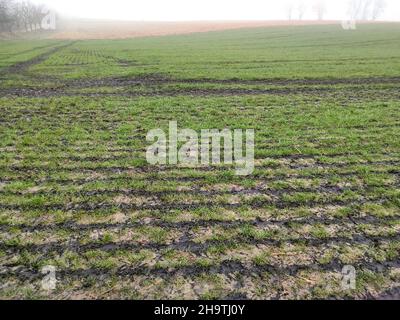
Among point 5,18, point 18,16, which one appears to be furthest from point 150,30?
point 5,18

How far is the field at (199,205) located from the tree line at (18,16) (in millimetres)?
70065

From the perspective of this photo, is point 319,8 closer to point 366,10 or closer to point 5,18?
point 366,10

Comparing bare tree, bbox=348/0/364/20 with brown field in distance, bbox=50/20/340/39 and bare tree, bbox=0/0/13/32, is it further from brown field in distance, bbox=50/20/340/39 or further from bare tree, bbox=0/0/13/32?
bare tree, bbox=0/0/13/32

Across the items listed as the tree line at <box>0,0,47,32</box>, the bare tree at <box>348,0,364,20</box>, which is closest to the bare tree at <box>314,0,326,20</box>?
the bare tree at <box>348,0,364,20</box>

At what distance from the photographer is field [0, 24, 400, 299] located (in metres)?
4.81

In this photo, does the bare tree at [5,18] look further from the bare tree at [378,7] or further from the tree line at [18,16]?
the bare tree at [378,7]

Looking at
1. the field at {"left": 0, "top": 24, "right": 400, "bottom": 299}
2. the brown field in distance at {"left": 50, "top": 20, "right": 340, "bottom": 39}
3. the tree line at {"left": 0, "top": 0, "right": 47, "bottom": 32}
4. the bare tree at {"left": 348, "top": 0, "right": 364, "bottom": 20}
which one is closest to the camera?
the field at {"left": 0, "top": 24, "right": 400, "bottom": 299}

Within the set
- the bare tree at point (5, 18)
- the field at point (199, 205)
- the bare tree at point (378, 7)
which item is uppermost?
the bare tree at point (378, 7)

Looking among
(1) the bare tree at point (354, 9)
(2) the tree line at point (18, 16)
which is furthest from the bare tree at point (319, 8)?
(2) the tree line at point (18, 16)

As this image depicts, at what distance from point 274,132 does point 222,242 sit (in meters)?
6.34

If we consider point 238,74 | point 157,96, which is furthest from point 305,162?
point 238,74

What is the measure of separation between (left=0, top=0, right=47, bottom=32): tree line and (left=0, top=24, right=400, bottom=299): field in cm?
7006

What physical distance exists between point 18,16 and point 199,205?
90.2 meters

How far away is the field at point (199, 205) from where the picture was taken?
189 inches
